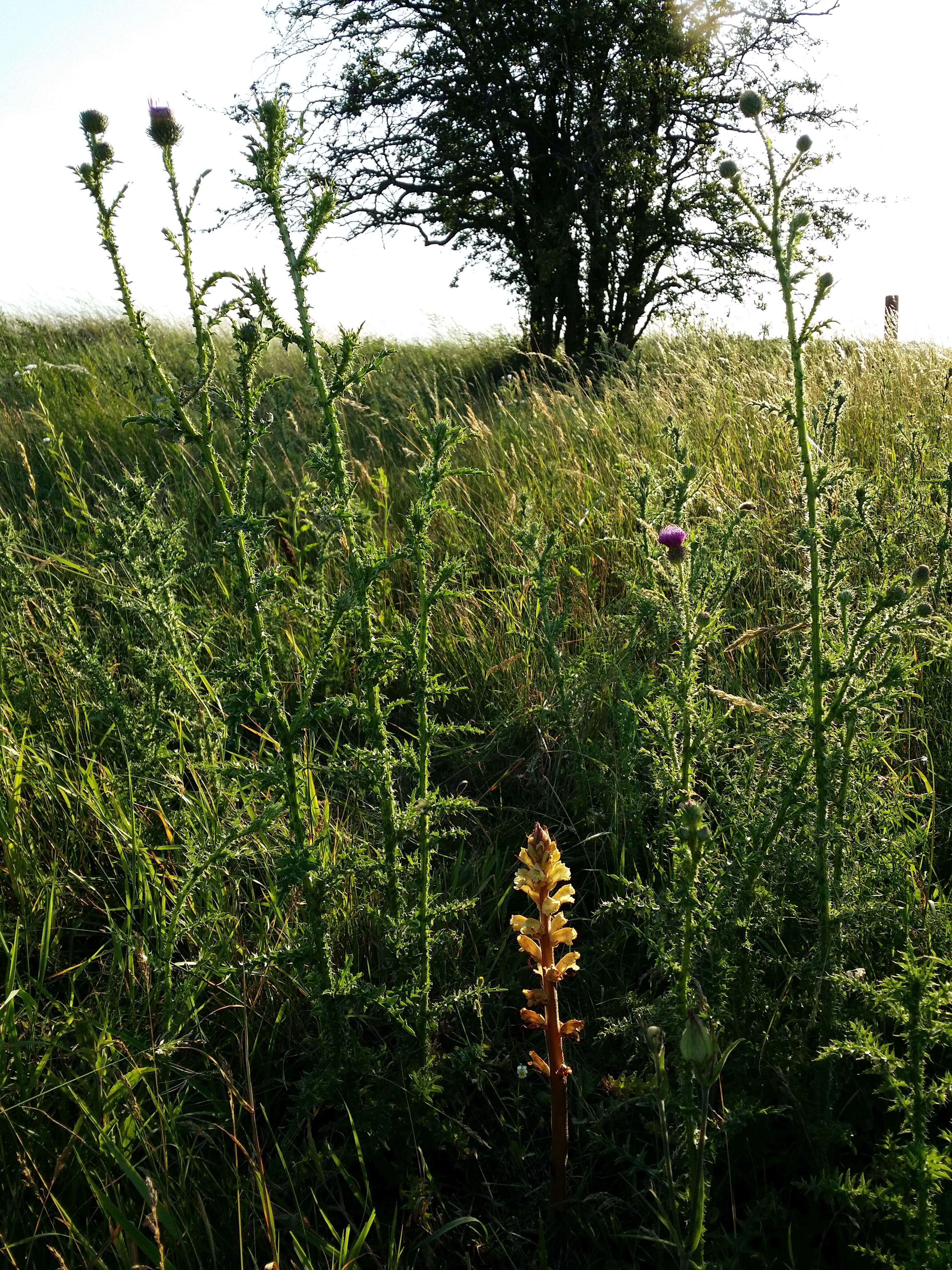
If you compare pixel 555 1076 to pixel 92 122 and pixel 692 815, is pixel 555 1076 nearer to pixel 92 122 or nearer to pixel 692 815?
pixel 692 815

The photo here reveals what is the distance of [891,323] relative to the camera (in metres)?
7.15

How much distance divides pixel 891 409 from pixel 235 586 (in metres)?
3.05

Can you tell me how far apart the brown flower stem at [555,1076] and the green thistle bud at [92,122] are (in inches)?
64.4

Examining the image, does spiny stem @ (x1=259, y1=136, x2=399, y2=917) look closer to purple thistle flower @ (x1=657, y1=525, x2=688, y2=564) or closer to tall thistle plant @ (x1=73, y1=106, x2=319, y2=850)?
tall thistle plant @ (x1=73, y1=106, x2=319, y2=850)

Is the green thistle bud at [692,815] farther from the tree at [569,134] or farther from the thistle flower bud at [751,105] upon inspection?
the tree at [569,134]

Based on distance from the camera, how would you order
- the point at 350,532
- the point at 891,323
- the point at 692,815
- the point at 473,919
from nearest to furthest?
the point at 692,815 → the point at 350,532 → the point at 473,919 → the point at 891,323

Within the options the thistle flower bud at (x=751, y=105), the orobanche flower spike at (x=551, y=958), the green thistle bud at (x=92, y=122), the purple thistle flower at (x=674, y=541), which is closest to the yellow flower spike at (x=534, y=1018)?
the orobanche flower spike at (x=551, y=958)

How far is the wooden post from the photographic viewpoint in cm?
682

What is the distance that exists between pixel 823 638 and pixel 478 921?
0.90m

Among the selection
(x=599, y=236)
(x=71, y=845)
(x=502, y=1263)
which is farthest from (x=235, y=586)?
(x=599, y=236)

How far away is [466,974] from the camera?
6.21 ft

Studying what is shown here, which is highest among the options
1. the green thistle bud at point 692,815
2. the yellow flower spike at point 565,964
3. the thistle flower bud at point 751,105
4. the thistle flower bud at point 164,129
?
the thistle flower bud at point 164,129

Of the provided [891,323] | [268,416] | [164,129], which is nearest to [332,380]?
[268,416]

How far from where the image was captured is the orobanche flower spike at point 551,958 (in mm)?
1257
